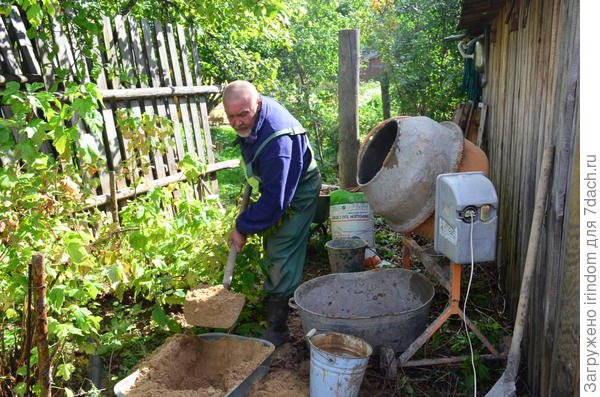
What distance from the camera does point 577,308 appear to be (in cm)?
236

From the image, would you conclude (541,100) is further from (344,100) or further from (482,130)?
A: (344,100)

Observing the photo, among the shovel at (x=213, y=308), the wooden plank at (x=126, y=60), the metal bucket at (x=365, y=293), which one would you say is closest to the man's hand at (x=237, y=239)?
the shovel at (x=213, y=308)

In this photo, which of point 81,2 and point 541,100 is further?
point 81,2

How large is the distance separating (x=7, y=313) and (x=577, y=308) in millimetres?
2976

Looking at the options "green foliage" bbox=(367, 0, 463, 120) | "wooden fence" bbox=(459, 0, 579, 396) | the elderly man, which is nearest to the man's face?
the elderly man

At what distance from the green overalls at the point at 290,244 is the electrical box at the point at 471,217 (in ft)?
3.90

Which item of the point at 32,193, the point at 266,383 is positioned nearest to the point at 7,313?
the point at 32,193

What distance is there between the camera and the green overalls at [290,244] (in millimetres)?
3857

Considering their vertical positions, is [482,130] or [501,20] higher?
[501,20]

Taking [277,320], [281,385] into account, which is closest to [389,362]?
[281,385]

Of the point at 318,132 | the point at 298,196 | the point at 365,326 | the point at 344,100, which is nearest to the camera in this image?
the point at 365,326

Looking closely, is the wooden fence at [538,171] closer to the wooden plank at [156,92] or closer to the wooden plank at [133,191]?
the wooden plank at [133,191]

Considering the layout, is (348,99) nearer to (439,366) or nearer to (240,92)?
(240,92)

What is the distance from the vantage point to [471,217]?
2941mm
